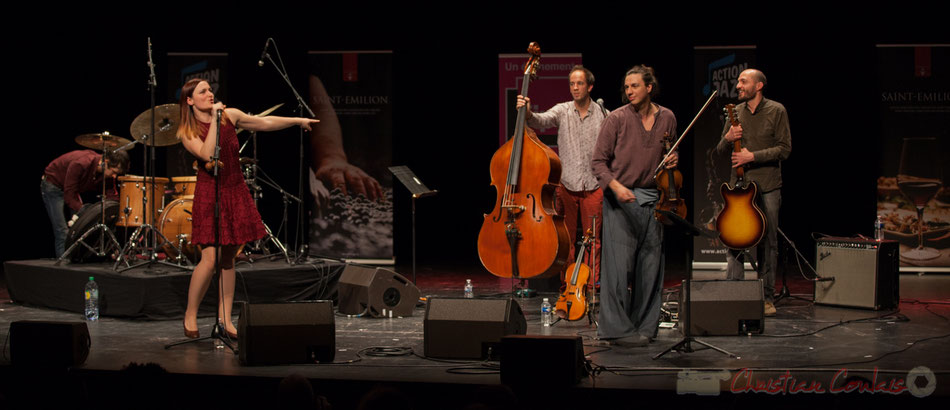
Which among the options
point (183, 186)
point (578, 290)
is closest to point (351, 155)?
point (183, 186)

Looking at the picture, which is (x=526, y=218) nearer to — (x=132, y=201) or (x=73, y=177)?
(x=132, y=201)

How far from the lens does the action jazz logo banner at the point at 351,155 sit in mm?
9188

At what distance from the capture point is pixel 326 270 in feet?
22.7

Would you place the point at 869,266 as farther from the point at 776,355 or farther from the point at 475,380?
the point at 475,380

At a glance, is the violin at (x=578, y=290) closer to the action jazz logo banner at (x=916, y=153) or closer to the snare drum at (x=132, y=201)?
the snare drum at (x=132, y=201)

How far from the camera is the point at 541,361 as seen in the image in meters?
3.50

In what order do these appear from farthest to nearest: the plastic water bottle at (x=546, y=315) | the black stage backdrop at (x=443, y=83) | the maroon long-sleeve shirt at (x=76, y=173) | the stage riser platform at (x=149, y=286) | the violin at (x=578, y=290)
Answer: the black stage backdrop at (x=443, y=83) → the maroon long-sleeve shirt at (x=76, y=173) → the stage riser platform at (x=149, y=286) → the plastic water bottle at (x=546, y=315) → the violin at (x=578, y=290)

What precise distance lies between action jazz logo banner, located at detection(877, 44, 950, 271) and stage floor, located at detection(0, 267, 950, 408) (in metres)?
2.39

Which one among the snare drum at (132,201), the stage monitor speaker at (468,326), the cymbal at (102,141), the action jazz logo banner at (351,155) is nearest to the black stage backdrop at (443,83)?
the action jazz logo banner at (351,155)

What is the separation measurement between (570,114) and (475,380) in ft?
9.83

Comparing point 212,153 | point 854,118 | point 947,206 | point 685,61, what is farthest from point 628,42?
point 212,153

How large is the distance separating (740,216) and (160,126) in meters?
4.62

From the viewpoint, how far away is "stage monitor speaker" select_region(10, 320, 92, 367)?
3975mm

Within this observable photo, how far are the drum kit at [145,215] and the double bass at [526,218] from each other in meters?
2.48
